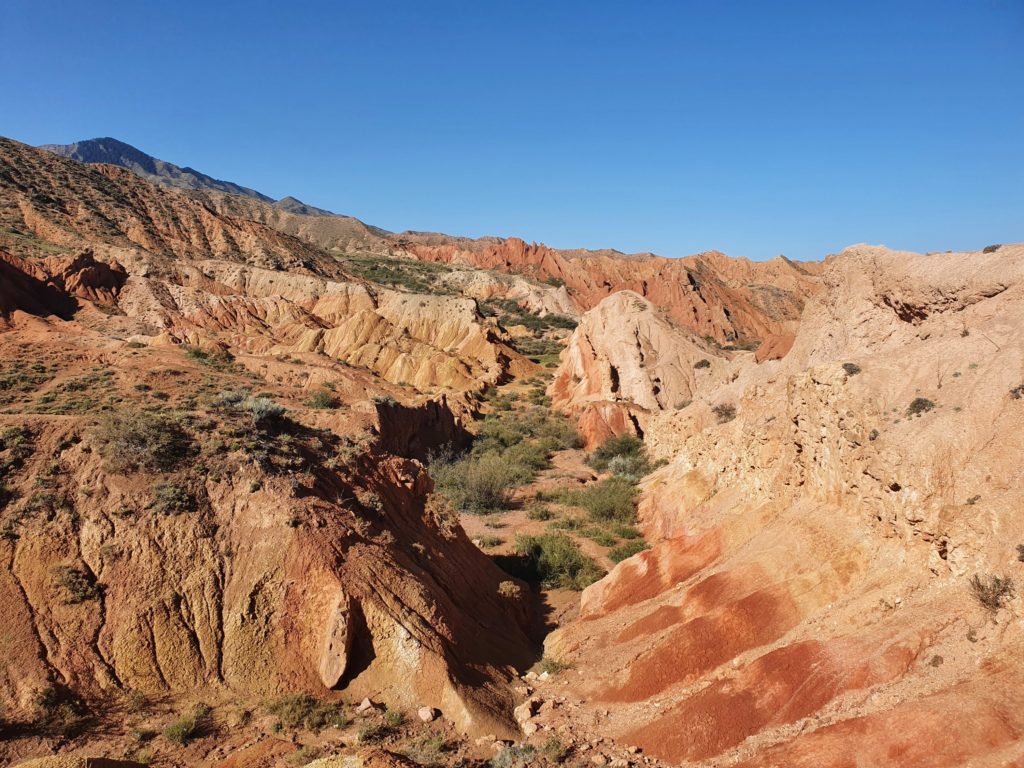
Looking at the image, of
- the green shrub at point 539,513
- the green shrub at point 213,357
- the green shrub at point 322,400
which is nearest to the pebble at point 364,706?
the green shrub at point 539,513

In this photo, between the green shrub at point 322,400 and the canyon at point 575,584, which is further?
the green shrub at point 322,400

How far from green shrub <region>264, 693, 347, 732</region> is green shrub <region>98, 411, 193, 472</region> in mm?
4759

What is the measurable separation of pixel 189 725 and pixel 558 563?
10.5 metres

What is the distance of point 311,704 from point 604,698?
4622mm

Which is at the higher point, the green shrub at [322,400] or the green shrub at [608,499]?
the green shrub at [322,400]

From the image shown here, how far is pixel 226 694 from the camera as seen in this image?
9.01 meters

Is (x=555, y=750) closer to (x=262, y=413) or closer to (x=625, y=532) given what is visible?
(x=262, y=413)

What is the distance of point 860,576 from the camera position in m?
8.68

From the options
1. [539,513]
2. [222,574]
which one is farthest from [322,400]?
[222,574]

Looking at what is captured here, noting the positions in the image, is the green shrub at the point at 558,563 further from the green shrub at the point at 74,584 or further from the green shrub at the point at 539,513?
the green shrub at the point at 74,584

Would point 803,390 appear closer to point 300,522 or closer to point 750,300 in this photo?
point 300,522

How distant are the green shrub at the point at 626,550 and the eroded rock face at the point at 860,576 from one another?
11.1 feet

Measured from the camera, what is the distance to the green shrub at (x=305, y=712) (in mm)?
8609

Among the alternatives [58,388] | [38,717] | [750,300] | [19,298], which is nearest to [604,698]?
[38,717]
